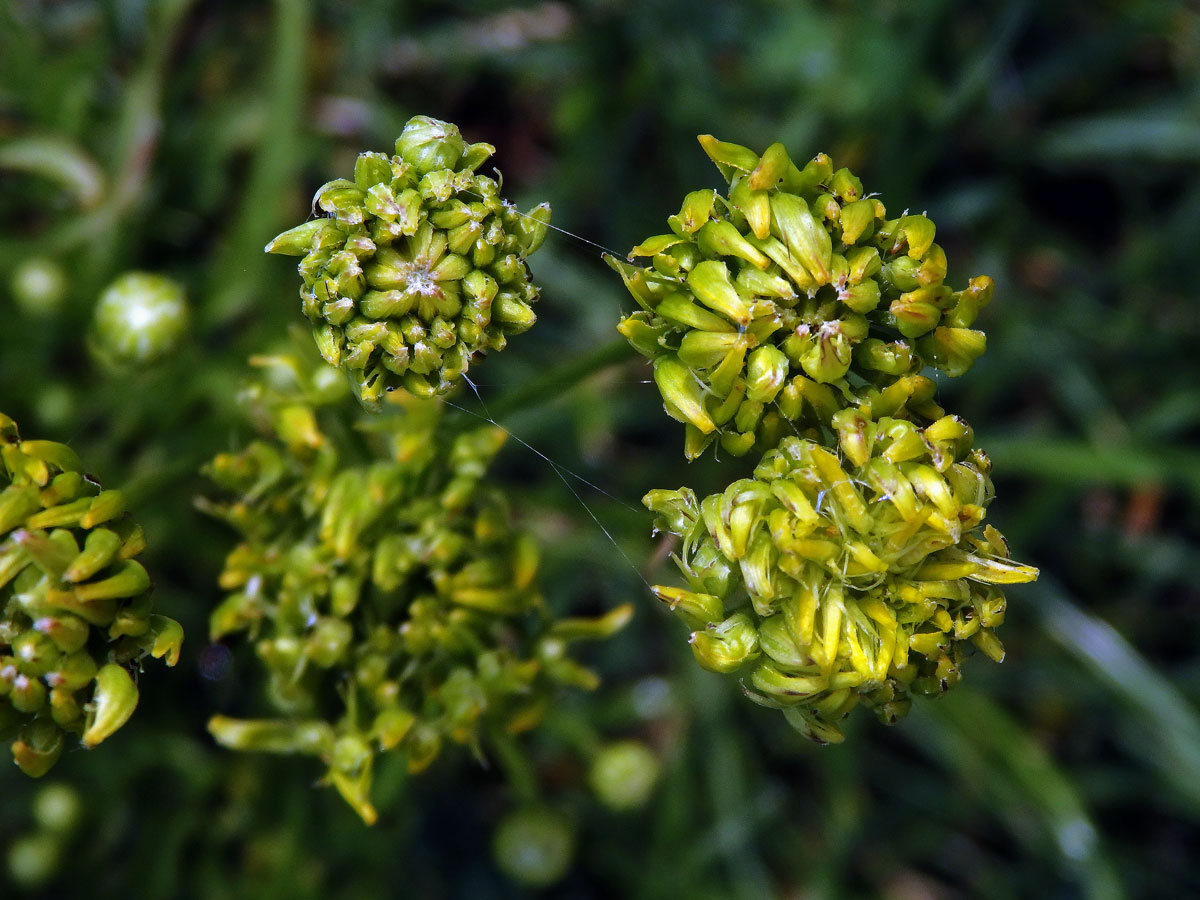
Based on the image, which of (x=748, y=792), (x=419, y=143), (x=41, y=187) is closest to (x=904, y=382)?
(x=419, y=143)

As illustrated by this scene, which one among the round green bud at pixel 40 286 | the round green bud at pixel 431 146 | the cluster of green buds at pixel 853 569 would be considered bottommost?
the round green bud at pixel 40 286

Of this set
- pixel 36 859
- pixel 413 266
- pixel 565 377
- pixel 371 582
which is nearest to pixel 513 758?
pixel 371 582

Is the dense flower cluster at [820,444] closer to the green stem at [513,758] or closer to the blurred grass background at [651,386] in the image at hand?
the green stem at [513,758]

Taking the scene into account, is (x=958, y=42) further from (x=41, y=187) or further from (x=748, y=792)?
(x=41, y=187)

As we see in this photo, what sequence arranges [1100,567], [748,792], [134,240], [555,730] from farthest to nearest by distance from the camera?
[1100,567] < [748,792] < [134,240] < [555,730]

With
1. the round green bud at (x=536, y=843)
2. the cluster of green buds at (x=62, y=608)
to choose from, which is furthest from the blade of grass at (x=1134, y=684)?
the cluster of green buds at (x=62, y=608)

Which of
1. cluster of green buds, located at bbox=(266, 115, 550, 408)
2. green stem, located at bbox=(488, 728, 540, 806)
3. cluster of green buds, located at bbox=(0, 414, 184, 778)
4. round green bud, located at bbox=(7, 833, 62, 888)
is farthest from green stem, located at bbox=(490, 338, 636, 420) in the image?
round green bud, located at bbox=(7, 833, 62, 888)
